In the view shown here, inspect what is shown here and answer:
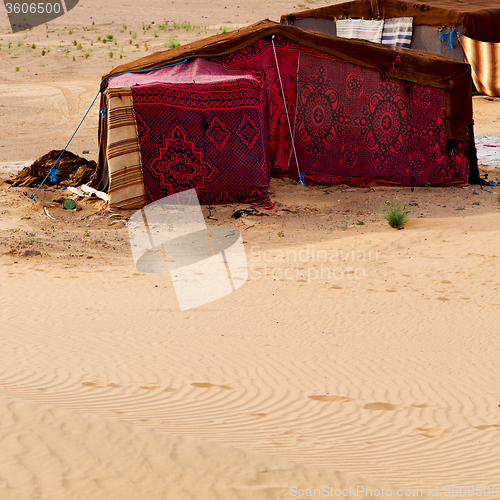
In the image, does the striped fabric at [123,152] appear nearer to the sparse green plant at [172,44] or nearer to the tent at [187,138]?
the tent at [187,138]

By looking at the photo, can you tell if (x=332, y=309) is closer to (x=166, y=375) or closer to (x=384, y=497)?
(x=166, y=375)

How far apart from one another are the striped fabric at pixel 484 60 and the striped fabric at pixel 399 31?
1582 mm

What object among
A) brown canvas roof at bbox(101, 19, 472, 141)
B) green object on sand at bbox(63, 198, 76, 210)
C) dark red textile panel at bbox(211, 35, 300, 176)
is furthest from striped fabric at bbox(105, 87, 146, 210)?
dark red textile panel at bbox(211, 35, 300, 176)

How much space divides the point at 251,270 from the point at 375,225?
2.67 meters

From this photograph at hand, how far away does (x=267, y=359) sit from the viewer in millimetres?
4609

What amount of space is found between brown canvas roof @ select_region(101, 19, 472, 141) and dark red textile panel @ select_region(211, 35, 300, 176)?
0.16 m

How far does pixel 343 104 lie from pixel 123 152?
13.5 feet

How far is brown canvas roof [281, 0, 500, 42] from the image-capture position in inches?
722

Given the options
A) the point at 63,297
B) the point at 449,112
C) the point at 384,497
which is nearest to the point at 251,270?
the point at 63,297

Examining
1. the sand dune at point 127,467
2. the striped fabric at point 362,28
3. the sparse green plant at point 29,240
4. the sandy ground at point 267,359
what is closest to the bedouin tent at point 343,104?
the sandy ground at point 267,359

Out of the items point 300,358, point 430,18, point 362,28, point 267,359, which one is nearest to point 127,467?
point 267,359

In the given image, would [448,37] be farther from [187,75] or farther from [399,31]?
[187,75]

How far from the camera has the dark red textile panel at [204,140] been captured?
950 cm

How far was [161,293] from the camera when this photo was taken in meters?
6.43
